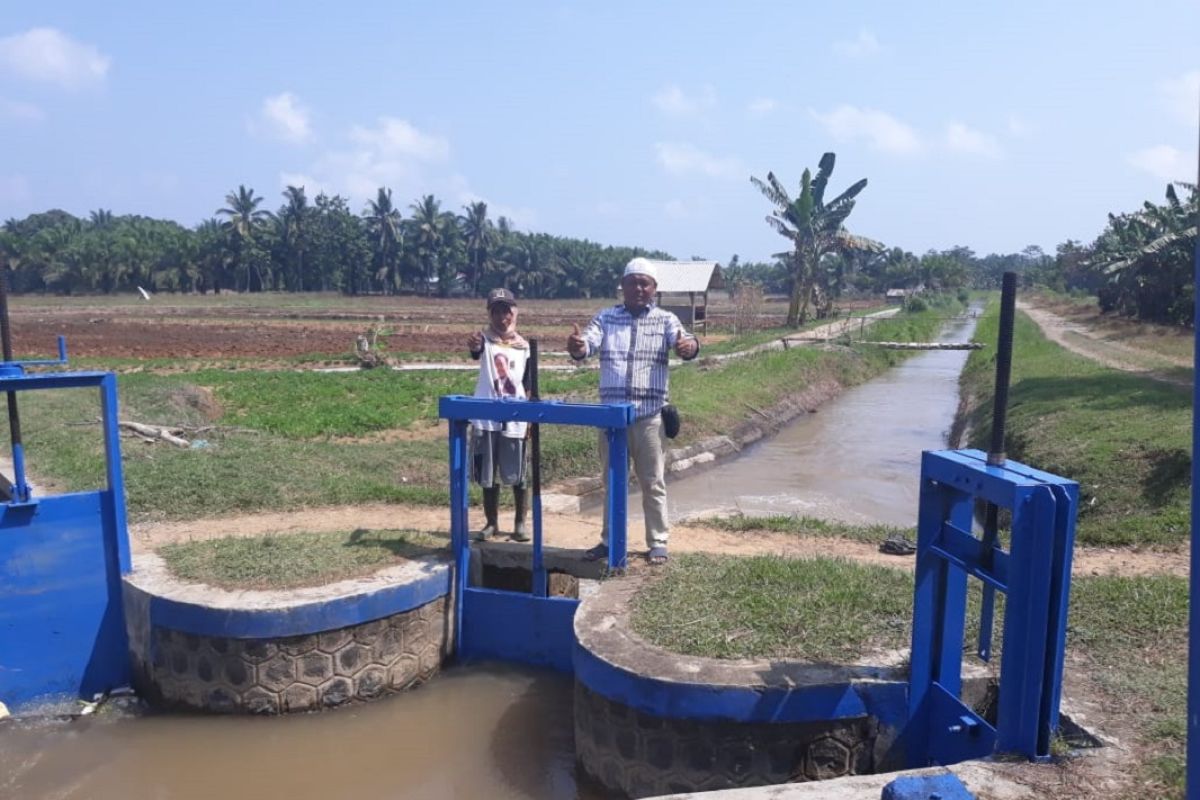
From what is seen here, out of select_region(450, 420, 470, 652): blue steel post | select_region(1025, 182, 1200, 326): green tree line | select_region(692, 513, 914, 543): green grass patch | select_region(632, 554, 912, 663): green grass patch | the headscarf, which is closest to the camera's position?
select_region(632, 554, 912, 663): green grass patch

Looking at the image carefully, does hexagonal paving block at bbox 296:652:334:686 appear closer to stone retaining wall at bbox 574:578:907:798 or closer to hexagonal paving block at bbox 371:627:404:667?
hexagonal paving block at bbox 371:627:404:667

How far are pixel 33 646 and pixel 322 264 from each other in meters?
65.0


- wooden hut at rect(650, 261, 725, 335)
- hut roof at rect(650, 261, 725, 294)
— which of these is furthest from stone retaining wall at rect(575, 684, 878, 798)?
hut roof at rect(650, 261, 725, 294)

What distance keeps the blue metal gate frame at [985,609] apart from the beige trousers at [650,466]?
2.09 m

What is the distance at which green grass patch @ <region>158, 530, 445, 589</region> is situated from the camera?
5.90 metres

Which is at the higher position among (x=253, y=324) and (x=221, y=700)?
(x=253, y=324)

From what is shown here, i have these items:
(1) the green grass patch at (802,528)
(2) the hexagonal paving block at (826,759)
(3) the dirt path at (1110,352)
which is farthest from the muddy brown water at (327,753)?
(3) the dirt path at (1110,352)

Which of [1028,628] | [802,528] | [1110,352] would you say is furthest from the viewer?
[1110,352]

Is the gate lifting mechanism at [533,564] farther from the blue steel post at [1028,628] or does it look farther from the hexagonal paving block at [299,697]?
the blue steel post at [1028,628]

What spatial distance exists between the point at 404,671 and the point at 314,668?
0.58 meters

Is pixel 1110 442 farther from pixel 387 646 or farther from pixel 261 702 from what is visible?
pixel 261 702

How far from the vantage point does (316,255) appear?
67375 mm

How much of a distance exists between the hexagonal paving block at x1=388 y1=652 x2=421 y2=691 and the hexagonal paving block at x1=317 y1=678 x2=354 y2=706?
0.87ft

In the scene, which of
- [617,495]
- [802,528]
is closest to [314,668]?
[617,495]
